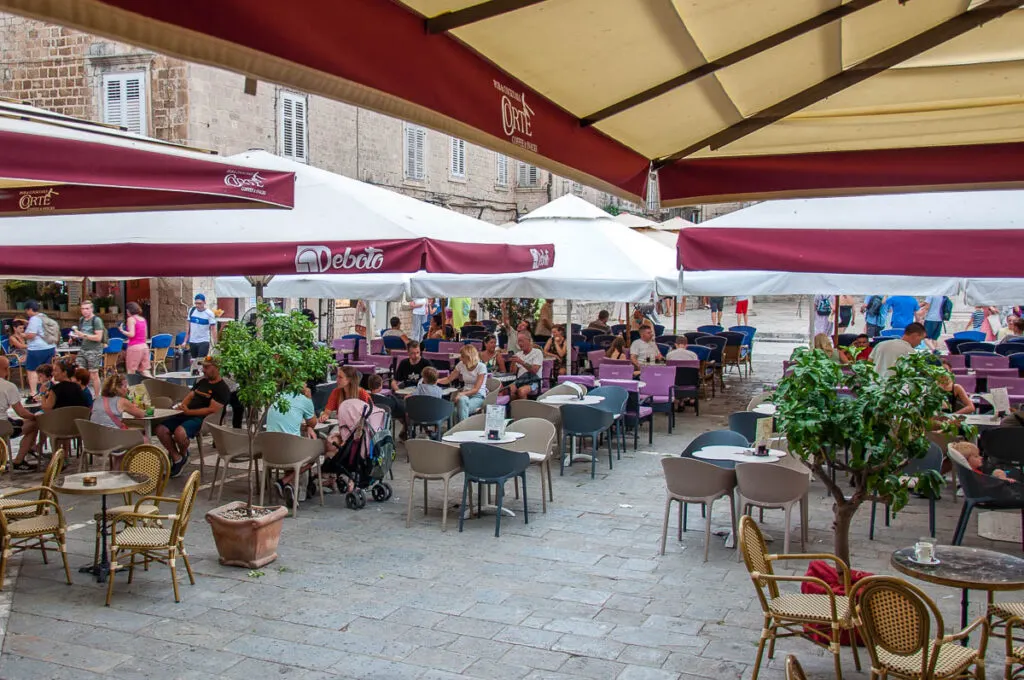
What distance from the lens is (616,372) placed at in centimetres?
1331

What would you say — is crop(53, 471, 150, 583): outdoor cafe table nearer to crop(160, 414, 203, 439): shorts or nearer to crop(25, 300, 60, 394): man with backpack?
crop(160, 414, 203, 439): shorts

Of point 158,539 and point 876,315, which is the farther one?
point 876,315

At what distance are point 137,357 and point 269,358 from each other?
353 inches

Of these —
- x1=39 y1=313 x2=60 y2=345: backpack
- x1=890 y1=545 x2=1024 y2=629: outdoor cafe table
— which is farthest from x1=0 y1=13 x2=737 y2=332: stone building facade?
x1=890 y1=545 x2=1024 y2=629: outdoor cafe table

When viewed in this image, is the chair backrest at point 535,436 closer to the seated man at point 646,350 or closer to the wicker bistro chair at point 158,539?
the wicker bistro chair at point 158,539

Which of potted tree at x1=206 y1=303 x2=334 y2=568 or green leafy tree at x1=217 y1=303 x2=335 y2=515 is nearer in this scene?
potted tree at x1=206 y1=303 x2=334 y2=568

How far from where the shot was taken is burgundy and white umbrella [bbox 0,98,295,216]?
4328 mm

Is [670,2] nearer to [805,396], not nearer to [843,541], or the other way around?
[805,396]

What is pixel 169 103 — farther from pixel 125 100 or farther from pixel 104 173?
pixel 104 173

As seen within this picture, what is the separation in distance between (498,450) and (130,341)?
9657mm

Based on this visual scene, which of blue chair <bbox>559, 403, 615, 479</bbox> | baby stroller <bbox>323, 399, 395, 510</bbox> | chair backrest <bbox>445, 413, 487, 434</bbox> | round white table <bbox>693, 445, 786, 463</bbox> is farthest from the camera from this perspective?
blue chair <bbox>559, 403, 615, 479</bbox>

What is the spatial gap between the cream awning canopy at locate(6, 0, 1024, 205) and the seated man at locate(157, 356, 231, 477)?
7236 mm

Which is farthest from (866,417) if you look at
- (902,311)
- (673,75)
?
(902,311)

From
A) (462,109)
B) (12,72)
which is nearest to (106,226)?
(462,109)
